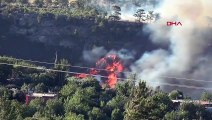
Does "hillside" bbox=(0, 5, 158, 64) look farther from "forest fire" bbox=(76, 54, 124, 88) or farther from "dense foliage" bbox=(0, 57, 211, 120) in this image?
"dense foliage" bbox=(0, 57, 211, 120)

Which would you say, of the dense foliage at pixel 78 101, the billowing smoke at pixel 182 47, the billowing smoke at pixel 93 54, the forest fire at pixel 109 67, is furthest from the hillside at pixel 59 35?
the dense foliage at pixel 78 101

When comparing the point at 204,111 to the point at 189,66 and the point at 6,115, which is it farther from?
the point at 189,66

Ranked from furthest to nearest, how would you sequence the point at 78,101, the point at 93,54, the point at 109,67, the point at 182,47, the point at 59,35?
the point at 59,35, the point at 182,47, the point at 93,54, the point at 109,67, the point at 78,101

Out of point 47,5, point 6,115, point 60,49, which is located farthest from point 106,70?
point 6,115

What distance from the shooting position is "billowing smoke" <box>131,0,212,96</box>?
150000mm

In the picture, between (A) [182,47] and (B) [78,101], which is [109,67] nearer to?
(A) [182,47]

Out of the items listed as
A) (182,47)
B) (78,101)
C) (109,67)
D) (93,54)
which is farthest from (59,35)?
(78,101)

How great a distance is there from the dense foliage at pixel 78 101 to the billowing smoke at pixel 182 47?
1195 inches

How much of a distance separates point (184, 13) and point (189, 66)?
19222mm

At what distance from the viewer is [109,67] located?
15512 cm

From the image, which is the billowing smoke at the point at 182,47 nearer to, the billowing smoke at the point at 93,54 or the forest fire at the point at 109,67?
the forest fire at the point at 109,67

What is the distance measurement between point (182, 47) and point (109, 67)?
19.7 metres

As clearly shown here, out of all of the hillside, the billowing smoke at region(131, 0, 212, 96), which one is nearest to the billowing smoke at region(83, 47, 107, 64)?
the hillside

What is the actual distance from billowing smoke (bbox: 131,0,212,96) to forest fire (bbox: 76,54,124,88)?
4.27 m
